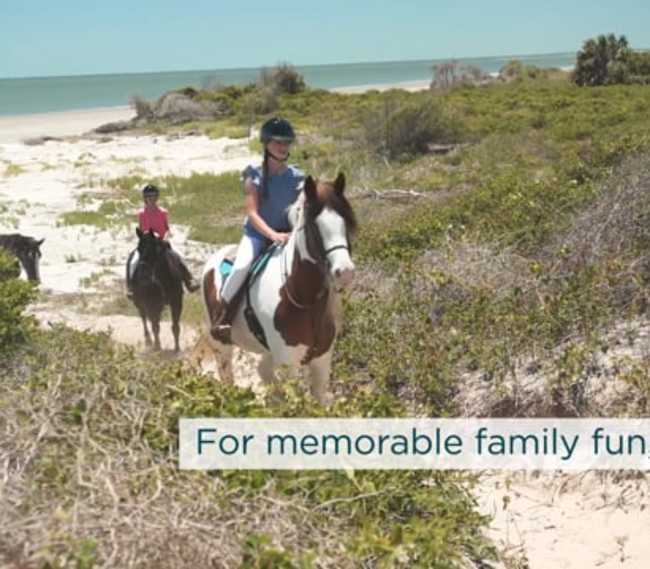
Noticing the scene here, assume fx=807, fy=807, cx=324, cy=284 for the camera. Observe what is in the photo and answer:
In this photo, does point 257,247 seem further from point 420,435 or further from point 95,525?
point 95,525

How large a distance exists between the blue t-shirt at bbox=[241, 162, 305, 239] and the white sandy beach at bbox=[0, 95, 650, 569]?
96.0 inches

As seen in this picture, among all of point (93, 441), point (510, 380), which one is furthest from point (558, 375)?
point (93, 441)

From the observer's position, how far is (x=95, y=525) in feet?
9.55

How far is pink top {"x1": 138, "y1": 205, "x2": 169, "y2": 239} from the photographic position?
33.2 ft

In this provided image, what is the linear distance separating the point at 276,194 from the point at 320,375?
55.0 inches

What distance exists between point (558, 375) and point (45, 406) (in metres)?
3.65

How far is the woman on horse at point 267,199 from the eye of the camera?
5.88 metres

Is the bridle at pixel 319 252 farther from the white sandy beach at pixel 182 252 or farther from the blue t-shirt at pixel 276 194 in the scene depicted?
the white sandy beach at pixel 182 252

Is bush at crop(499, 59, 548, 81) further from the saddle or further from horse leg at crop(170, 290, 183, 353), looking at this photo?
the saddle

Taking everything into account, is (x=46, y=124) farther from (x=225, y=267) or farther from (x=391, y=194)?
(x=225, y=267)

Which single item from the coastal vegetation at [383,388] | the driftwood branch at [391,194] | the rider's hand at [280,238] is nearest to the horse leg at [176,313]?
the coastal vegetation at [383,388]

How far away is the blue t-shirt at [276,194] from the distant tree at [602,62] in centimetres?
4311

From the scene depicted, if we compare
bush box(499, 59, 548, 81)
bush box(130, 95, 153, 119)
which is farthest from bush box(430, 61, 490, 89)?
bush box(130, 95, 153, 119)

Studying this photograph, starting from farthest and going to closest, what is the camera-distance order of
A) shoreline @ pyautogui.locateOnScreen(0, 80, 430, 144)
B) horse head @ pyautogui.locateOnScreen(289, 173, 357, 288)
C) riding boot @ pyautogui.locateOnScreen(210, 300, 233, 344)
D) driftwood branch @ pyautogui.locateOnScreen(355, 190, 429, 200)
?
shoreline @ pyautogui.locateOnScreen(0, 80, 430, 144) < driftwood branch @ pyautogui.locateOnScreen(355, 190, 429, 200) < riding boot @ pyautogui.locateOnScreen(210, 300, 233, 344) < horse head @ pyautogui.locateOnScreen(289, 173, 357, 288)
